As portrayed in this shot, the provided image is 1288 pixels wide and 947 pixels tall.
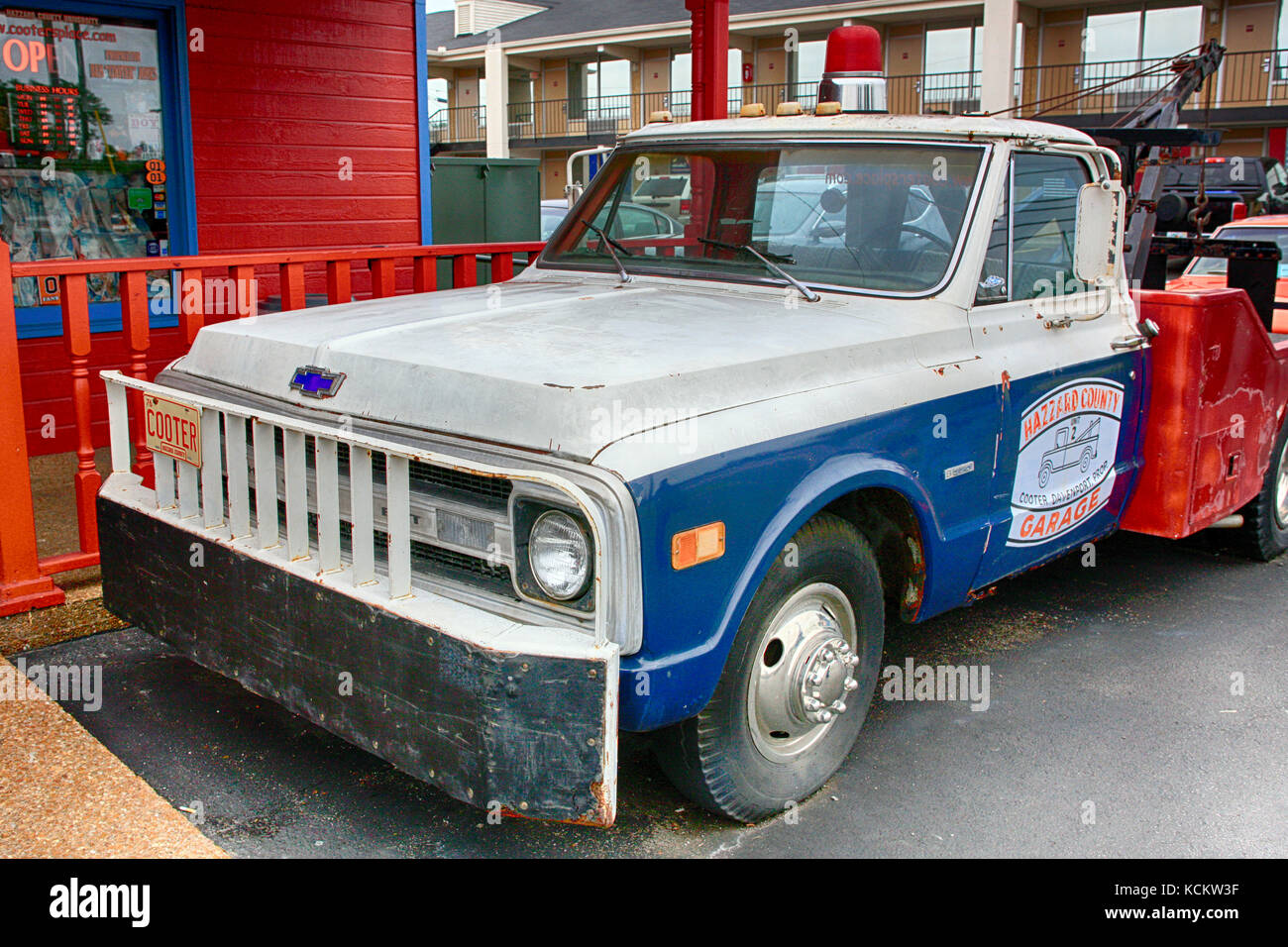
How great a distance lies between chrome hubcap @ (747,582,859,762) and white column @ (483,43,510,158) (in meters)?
33.6

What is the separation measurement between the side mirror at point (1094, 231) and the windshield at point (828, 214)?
436mm

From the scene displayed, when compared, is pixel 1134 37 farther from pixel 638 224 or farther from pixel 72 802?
pixel 72 802

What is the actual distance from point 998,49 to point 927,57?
325 cm

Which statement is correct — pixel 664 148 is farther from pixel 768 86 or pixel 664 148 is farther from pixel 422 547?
pixel 768 86

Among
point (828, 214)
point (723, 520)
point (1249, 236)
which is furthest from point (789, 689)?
point (1249, 236)

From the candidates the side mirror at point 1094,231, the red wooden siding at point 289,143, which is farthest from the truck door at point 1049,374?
the red wooden siding at point 289,143

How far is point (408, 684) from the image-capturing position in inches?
114

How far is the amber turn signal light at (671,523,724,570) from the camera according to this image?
2.84 metres

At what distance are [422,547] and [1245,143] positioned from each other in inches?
1231

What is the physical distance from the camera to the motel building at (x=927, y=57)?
1082 inches

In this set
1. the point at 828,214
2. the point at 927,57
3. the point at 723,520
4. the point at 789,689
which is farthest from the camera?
the point at 927,57

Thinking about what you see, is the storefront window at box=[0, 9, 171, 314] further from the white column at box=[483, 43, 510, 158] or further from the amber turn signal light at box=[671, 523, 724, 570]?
the white column at box=[483, 43, 510, 158]

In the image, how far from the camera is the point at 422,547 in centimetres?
317
